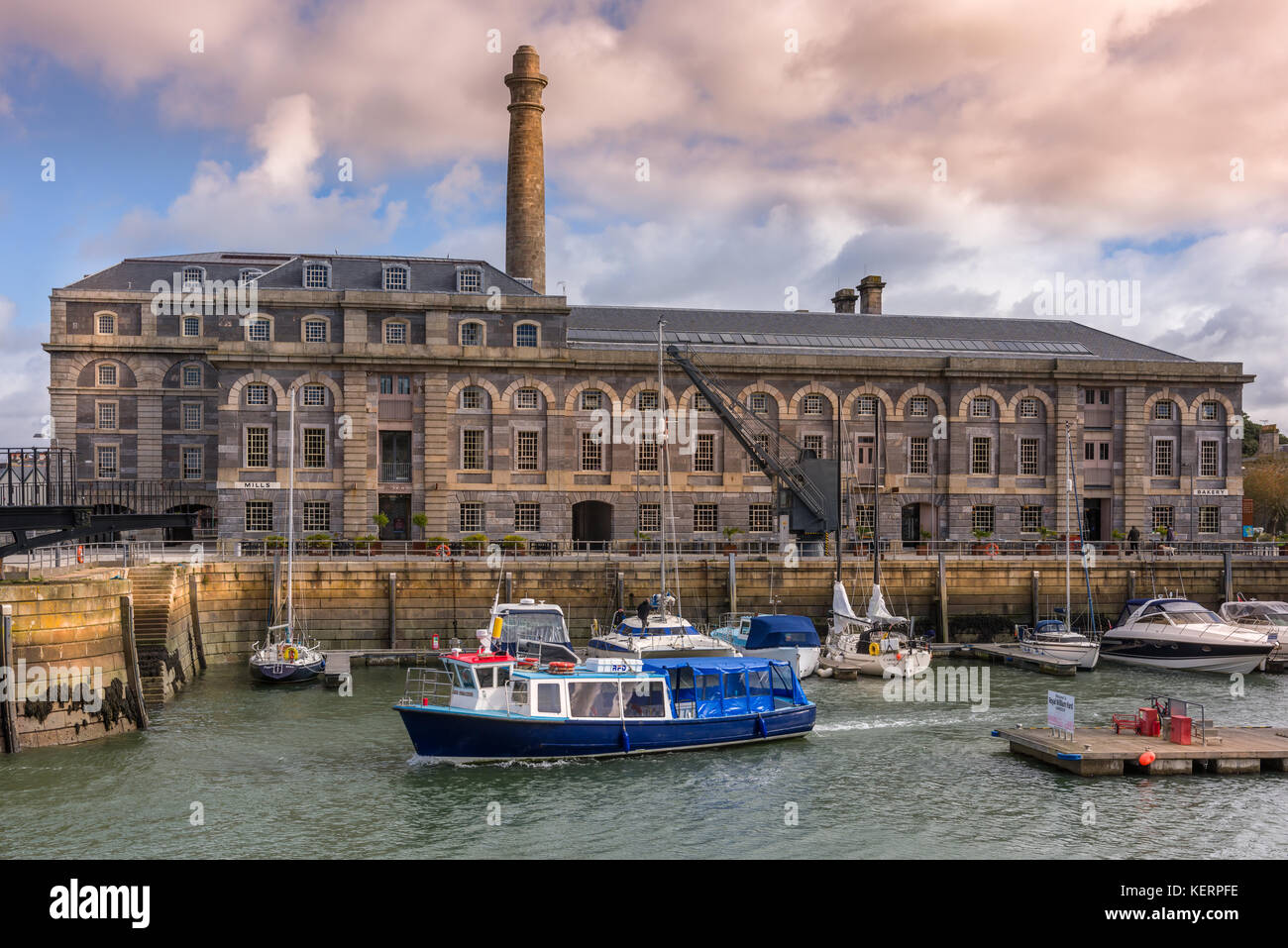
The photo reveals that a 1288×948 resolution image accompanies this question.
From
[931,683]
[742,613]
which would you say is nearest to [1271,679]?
[931,683]

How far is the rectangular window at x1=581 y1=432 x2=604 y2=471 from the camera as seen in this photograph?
55594 mm

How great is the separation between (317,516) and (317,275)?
12.2m

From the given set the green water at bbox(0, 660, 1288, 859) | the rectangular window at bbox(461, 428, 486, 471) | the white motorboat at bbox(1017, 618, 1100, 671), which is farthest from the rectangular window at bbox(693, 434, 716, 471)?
the green water at bbox(0, 660, 1288, 859)

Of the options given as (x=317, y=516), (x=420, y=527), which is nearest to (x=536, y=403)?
(x=420, y=527)

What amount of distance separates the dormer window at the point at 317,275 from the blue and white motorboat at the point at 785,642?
29382mm

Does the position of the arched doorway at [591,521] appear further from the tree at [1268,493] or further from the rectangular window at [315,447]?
the tree at [1268,493]

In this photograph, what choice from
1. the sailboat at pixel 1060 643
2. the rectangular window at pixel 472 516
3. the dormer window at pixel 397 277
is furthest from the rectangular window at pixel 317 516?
the sailboat at pixel 1060 643

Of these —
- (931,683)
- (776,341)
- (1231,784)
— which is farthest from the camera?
(776,341)

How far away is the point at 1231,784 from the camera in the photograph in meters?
24.8

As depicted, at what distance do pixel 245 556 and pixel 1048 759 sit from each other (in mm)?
32705

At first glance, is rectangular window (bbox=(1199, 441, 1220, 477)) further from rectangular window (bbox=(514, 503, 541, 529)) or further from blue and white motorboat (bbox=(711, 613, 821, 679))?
rectangular window (bbox=(514, 503, 541, 529))

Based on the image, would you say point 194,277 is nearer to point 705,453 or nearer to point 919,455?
point 705,453

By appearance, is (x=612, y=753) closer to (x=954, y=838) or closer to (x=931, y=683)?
(x=954, y=838)

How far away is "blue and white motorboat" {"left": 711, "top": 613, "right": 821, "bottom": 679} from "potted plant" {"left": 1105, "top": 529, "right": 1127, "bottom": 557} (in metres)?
20.6
